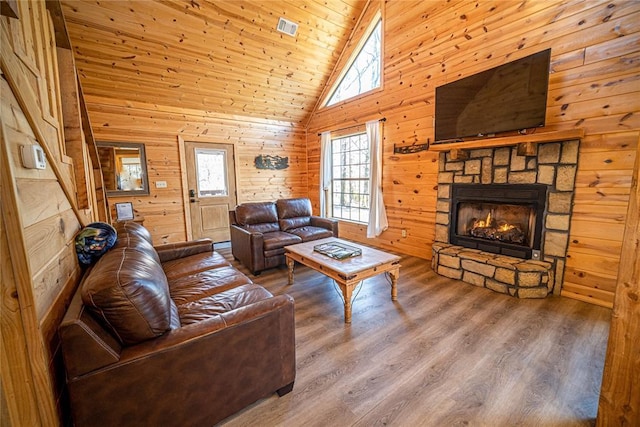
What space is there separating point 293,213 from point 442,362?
9.37ft

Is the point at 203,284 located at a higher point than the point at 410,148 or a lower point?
lower

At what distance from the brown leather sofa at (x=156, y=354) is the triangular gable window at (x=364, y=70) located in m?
4.20

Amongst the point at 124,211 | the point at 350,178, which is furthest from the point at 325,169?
the point at 124,211

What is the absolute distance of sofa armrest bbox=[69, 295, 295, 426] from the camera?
1.00m

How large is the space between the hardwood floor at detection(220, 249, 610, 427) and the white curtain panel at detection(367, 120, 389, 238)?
1716 millimetres

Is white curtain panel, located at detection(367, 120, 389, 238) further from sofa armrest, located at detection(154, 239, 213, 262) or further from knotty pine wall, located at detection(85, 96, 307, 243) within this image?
sofa armrest, located at detection(154, 239, 213, 262)

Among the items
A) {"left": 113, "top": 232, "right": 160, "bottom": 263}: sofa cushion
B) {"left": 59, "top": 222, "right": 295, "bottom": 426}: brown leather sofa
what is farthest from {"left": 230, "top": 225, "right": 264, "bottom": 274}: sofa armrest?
{"left": 59, "top": 222, "right": 295, "bottom": 426}: brown leather sofa

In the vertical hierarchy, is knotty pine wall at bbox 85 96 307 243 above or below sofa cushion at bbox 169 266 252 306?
above

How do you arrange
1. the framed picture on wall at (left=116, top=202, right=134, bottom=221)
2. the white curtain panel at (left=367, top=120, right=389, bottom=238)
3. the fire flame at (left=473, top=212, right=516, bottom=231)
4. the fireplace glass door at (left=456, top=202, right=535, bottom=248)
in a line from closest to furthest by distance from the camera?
the fireplace glass door at (left=456, top=202, right=535, bottom=248) → the fire flame at (left=473, top=212, right=516, bottom=231) → the framed picture on wall at (left=116, top=202, right=134, bottom=221) → the white curtain panel at (left=367, top=120, right=389, bottom=238)

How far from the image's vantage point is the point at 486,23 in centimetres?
292

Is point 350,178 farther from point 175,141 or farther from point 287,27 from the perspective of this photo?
point 175,141

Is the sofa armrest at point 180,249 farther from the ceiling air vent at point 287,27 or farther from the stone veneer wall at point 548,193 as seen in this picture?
the ceiling air vent at point 287,27

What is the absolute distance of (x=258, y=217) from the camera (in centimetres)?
382

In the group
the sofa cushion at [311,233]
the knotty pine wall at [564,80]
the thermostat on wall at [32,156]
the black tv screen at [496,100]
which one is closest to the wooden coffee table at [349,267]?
the sofa cushion at [311,233]
